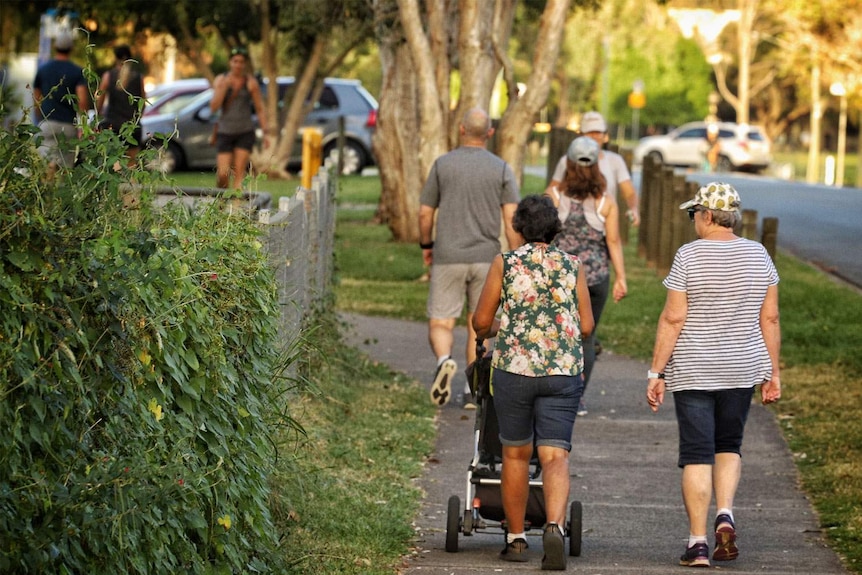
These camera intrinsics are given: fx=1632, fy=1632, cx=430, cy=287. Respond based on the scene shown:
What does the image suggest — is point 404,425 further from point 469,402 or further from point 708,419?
point 708,419

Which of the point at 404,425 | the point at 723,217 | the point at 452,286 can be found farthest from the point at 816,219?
the point at 723,217

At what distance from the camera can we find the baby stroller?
680cm

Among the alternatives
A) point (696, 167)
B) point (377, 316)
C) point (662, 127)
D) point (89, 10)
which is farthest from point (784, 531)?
point (662, 127)

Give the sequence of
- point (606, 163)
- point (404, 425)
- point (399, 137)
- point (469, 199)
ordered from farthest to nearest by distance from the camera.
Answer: point (399, 137) < point (606, 163) < point (469, 199) < point (404, 425)

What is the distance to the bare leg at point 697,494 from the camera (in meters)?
6.76

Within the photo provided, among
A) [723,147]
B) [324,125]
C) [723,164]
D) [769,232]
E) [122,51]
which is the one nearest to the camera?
[769,232]

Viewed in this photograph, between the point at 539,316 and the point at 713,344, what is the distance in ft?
2.39

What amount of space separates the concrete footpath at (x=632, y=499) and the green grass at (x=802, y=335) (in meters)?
0.14

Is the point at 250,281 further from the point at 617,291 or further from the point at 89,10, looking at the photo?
the point at 89,10

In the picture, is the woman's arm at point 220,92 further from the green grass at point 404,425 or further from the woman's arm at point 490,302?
→ the woman's arm at point 490,302

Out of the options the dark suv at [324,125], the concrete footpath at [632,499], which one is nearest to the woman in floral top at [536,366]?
the concrete footpath at [632,499]

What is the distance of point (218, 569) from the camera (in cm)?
497

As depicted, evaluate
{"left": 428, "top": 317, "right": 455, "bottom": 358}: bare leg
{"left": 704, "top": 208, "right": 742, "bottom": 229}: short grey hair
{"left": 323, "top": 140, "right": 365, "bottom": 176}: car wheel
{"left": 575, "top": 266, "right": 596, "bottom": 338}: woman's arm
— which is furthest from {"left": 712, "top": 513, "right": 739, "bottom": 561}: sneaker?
{"left": 323, "top": 140, "right": 365, "bottom": 176}: car wheel

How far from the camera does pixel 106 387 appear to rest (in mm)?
4180
